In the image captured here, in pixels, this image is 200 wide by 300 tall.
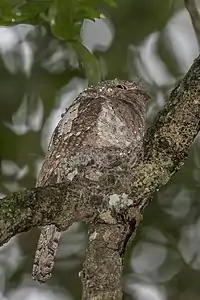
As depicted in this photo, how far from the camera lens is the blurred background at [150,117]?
2414 mm

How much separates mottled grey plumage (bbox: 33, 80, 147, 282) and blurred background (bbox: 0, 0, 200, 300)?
26.6 inches

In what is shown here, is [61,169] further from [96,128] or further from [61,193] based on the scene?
[61,193]

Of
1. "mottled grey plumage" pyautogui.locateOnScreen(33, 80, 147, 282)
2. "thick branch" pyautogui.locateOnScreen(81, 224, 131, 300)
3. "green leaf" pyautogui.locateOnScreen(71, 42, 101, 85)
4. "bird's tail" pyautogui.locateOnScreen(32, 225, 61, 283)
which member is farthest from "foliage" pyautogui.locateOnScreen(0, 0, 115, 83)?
"thick branch" pyautogui.locateOnScreen(81, 224, 131, 300)

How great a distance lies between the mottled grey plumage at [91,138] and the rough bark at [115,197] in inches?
6.5

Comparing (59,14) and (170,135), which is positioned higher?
(59,14)

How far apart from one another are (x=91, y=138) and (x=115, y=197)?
52 cm

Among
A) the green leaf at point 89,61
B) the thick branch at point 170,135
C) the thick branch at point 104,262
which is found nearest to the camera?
the thick branch at point 104,262

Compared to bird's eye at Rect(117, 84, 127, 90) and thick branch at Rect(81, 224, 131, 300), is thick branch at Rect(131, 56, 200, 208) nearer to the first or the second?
thick branch at Rect(81, 224, 131, 300)

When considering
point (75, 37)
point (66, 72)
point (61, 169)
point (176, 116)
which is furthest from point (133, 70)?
point (176, 116)

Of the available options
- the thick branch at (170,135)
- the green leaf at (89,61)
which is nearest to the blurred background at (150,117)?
the green leaf at (89,61)

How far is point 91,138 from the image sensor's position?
4.79 feet

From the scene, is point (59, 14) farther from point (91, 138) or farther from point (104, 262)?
point (104, 262)

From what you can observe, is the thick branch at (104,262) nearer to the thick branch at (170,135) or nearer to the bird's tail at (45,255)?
the thick branch at (170,135)

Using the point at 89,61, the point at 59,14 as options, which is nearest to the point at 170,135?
the point at 59,14
